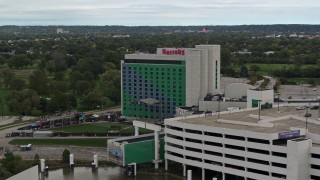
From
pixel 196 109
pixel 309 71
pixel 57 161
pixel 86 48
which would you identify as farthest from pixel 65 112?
pixel 86 48

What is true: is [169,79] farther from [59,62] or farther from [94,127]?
[59,62]

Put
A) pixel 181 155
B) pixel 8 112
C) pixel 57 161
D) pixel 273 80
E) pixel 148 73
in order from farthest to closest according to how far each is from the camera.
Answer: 1. pixel 273 80
2. pixel 8 112
3. pixel 148 73
4. pixel 57 161
5. pixel 181 155

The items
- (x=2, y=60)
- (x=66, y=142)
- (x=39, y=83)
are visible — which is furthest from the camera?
(x=2, y=60)

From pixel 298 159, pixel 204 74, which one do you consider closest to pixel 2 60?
pixel 204 74

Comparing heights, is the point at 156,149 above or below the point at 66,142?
above

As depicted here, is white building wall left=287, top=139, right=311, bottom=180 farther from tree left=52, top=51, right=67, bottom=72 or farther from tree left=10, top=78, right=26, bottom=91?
tree left=52, top=51, right=67, bottom=72

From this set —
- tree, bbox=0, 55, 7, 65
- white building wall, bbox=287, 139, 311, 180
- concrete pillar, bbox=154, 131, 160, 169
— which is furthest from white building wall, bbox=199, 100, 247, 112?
tree, bbox=0, 55, 7, 65

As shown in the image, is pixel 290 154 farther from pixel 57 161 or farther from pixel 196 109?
pixel 196 109
